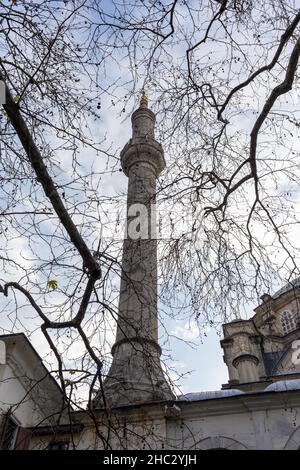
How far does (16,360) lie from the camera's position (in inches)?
400

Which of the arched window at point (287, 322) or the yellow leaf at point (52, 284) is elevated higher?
the arched window at point (287, 322)

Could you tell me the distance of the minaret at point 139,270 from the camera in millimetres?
8055

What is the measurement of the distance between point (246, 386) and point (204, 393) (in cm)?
610

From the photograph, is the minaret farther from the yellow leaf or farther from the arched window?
the arched window

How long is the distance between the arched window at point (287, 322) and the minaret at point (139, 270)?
11.6 meters

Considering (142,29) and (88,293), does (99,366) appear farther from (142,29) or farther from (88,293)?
(142,29)

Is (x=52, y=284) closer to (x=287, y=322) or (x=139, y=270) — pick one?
(x=139, y=270)

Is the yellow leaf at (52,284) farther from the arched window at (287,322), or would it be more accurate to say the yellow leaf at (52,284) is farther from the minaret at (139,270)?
the arched window at (287,322)

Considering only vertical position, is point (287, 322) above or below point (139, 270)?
above

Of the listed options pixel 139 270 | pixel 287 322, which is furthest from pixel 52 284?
pixel 287 322

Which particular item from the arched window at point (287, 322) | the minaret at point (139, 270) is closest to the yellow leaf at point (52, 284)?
the minaret at point (139, 270)

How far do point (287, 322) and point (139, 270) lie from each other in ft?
47.6

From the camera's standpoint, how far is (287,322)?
24.2 meters

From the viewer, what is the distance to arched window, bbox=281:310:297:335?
2378 cm
